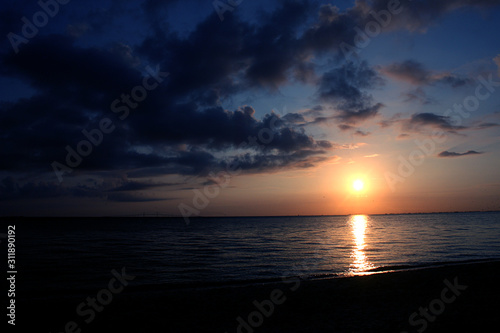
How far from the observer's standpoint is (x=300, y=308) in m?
14.8

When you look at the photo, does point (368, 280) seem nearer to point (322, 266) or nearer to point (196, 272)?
point (322, 266)

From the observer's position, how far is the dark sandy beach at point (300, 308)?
12.2 meters

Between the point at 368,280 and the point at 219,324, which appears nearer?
the point at 219,324

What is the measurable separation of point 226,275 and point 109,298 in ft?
33.4

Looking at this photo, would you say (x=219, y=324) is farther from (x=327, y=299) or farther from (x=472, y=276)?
(x=472, y=276)

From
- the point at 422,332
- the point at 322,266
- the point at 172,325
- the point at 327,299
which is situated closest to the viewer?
the point at 422,332

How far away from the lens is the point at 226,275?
1014 inches

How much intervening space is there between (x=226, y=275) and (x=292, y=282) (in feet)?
22.1

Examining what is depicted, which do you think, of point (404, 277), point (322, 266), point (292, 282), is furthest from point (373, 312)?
point (322, 266)

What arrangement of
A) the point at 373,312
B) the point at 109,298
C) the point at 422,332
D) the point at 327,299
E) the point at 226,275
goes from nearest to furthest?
the point at 422,332
the point at 373,312
the point at 327,299
the point at 109,298
the point at 226,275

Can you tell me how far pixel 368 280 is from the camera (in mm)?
20938

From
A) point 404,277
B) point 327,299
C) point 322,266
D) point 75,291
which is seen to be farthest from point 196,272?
point 404,277

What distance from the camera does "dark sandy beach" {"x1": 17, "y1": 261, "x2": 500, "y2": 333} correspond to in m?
12.2

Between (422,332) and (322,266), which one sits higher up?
(422,332)
